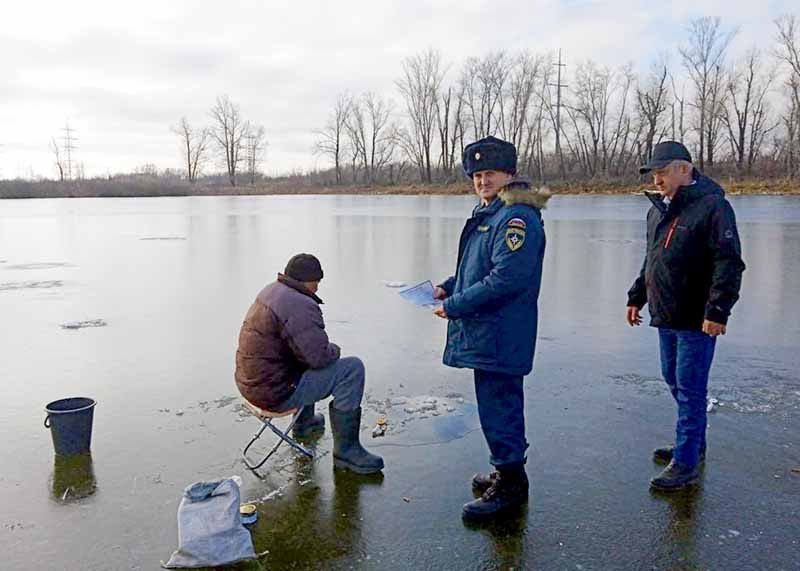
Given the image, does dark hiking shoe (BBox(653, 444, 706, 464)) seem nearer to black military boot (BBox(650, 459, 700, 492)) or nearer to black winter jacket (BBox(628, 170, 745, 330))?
black military boot (BBox(650, 459, 700, 492))

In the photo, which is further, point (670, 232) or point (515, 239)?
point (670, 232)

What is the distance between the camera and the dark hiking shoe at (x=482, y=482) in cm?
391

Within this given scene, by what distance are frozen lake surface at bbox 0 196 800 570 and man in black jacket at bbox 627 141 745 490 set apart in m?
0.29

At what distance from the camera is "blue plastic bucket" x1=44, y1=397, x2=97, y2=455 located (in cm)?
430

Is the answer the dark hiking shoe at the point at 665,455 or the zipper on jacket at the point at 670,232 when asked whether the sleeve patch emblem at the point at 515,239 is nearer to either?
the zipper on jacket at the point at 670,232

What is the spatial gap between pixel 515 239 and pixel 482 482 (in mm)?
1397

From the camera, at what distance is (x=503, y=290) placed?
3.48 meters

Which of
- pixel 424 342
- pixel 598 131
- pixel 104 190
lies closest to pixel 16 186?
pixel 104 190

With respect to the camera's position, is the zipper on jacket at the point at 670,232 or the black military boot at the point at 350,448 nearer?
the zipper on jacket at the point at 670,232

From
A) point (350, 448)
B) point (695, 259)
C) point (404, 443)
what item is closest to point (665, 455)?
point (695, 259)

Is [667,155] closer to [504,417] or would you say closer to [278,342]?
[504,417]

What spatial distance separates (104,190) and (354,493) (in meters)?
66.9

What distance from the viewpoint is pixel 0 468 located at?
4.23 m

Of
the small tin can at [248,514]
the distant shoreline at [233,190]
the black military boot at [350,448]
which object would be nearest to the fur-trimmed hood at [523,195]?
the black military boot at [350,448]
